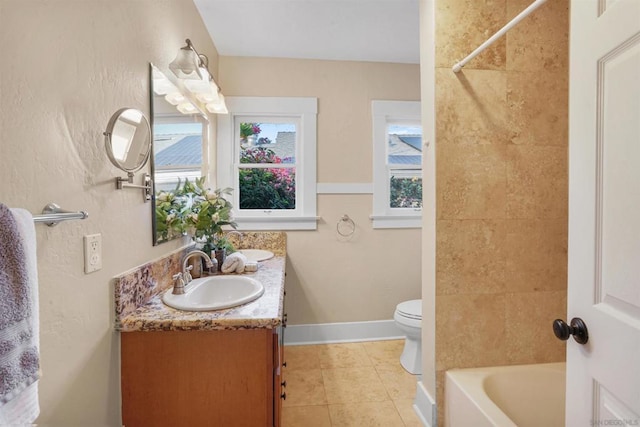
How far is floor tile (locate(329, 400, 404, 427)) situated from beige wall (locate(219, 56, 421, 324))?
0.83 metres

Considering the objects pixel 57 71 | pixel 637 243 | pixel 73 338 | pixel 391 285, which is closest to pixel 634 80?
pixel 637 243

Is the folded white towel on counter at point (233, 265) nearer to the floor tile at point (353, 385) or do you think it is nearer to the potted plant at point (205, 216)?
the potted plant at point (205, 216)

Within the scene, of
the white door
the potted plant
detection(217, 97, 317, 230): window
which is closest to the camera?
the white door

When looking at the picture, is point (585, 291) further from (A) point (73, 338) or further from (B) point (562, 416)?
(A) point (73, 338)

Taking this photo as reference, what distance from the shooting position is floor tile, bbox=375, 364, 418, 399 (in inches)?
73.5

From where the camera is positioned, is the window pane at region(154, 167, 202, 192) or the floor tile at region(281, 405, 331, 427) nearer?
the window pane at region(154, 167, 202, 192)

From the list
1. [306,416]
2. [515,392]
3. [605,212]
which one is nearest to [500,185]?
[605,212]

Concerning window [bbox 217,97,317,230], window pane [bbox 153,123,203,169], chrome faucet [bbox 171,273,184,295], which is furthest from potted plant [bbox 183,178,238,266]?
window [bbox 217,97,317,230]

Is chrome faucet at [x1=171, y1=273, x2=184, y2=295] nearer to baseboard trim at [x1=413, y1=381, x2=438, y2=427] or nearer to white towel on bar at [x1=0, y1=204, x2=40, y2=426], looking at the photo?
white towel on bar at [x1=0, y1=204, x2=40, y2=426]

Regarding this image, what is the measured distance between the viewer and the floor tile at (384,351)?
7.39 ft

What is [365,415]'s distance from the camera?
168 centimetres

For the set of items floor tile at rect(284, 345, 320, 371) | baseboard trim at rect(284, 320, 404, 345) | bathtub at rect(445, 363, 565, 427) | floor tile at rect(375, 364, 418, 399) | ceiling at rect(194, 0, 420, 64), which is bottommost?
floor tile at rect(375, 364, 418, 399)

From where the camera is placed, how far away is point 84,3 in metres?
0.92

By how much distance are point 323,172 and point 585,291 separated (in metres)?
1.94
